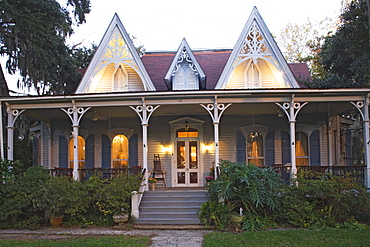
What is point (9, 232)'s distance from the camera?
941 centimetres

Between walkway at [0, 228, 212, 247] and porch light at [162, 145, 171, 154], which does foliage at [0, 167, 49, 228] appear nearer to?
walkway at [0, 228, 212, 247]

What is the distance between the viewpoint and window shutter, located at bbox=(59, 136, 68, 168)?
50.6ft

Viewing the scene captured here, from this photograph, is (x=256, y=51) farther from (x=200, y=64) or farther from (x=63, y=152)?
(x=63, y=152)

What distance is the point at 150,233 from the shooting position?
30.1 feet

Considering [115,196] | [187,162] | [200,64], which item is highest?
[200,64]

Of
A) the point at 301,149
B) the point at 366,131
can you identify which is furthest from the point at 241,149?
the point at 366,131

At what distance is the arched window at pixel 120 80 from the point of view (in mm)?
14570

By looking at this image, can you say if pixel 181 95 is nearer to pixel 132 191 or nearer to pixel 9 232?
pixel 132 191

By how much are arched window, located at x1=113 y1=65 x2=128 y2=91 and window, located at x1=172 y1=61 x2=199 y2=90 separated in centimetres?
207

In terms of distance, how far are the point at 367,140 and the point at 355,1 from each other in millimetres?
4856

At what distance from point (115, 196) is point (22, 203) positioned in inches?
100

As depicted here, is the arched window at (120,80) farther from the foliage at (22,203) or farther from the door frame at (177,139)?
the foliage at (22,203)

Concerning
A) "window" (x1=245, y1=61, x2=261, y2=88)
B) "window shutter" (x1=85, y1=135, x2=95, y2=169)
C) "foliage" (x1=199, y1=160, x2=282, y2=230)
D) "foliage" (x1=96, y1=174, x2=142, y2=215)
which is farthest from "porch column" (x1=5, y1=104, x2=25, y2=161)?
"window" (x1=245, y1=61, x2=261, y2=88)

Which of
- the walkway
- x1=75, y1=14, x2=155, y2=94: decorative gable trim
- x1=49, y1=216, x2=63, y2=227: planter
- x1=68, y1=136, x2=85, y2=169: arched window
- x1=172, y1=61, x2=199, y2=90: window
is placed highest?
x1=75, y1=14, x2=155, y2=94: decorative gable trim
